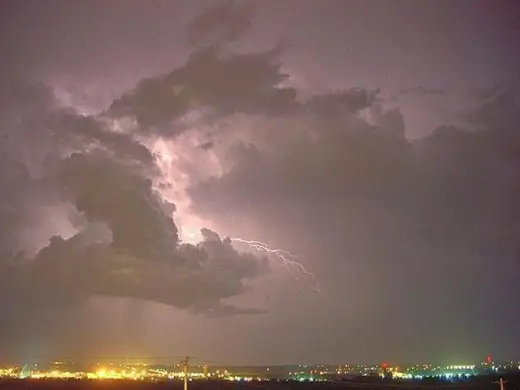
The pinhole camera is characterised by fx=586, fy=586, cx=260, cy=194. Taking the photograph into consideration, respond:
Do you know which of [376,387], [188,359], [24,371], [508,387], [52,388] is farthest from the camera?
[24,371]

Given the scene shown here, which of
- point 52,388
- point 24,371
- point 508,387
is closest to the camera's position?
point 508,387

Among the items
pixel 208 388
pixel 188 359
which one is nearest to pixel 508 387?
pixel 208 388

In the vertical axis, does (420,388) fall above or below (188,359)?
below

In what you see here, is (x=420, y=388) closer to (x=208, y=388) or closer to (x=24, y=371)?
(x=208, y=388)

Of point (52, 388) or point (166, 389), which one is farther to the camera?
point (166, 389)

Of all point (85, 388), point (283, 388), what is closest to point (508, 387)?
point (283, 388)

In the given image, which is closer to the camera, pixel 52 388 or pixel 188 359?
pixel 188 359

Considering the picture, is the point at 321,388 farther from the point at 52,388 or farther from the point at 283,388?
the point at 52,388

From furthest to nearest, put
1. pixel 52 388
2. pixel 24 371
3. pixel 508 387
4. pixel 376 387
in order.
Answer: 1. pixel 24 371
2. pixel 376 387
3. pixel 52 388
4. pixel 508 387

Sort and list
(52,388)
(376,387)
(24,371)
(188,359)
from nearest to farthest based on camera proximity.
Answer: (188,359) → (52,388) → (376,387) → (24,371)
